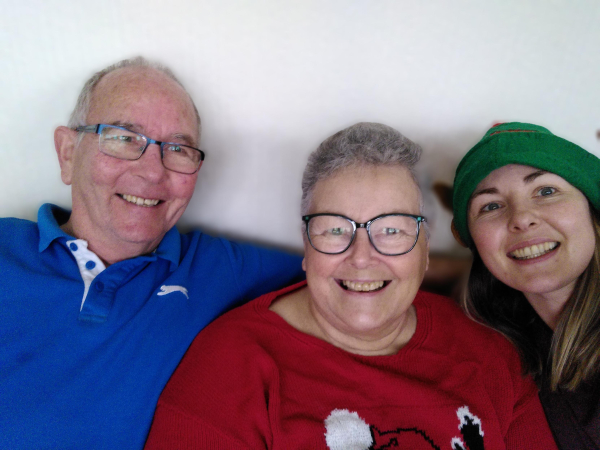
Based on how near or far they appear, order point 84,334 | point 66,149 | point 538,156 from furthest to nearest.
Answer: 1. point 66,149
2. point 538,156
3. point 84,334

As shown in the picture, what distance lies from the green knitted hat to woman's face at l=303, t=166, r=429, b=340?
1.12ft

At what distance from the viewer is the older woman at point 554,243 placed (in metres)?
1.39

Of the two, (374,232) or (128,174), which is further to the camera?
(128,174)

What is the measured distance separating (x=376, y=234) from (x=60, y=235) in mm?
1168

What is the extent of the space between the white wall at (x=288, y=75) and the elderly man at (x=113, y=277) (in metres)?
0.31

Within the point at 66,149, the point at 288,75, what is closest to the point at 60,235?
the point at 66,149

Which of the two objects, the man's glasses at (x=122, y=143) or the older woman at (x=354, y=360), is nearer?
the older woman at (x=354, y=360)

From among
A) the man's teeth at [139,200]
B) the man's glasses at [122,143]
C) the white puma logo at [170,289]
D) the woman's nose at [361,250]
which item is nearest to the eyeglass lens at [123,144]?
the man's glasses at [122,143]

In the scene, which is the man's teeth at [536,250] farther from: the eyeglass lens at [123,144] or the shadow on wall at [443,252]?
the eyeglass lens at [123,144]

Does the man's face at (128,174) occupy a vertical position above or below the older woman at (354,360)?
above

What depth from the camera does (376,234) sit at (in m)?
1.33

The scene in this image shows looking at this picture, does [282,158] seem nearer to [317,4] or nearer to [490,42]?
[317,4]

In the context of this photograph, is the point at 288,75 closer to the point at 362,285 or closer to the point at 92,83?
the point at 92,83

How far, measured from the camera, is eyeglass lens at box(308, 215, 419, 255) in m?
1.33
